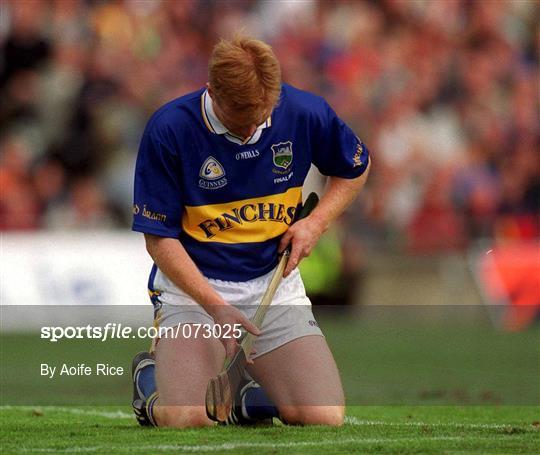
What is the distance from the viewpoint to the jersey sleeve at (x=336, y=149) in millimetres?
6234

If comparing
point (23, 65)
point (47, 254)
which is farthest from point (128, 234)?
point (23, 65)

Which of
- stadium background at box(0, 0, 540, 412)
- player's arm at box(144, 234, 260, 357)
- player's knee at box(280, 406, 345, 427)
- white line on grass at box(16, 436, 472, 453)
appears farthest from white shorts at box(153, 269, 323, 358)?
stadium background at box(0, 0, 540, 412)

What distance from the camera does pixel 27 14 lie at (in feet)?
51.8

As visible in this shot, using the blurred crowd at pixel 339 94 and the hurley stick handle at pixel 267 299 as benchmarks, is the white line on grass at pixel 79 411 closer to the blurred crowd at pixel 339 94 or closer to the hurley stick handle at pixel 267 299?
the hurley stick handle at pixel 267 299

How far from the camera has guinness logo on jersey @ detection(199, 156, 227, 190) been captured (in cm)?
602

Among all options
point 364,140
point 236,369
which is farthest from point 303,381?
point 364,140

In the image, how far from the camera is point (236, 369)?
6.07m

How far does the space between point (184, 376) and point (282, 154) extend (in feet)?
3.88

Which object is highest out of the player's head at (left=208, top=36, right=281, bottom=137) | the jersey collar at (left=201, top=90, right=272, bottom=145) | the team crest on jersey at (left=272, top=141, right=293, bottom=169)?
the player's head at (left=208, top=36, right=281, bottom=137)

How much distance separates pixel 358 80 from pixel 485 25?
2.41m

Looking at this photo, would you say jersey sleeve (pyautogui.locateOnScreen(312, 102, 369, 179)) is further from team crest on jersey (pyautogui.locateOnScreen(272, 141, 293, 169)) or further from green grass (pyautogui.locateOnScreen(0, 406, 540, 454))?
green grass (pyautogui.locateOnScreen(0, 406, 540, 454))

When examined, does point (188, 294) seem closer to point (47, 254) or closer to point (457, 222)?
point (47, 254)

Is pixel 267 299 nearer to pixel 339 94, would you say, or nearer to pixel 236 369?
pixel 236 369

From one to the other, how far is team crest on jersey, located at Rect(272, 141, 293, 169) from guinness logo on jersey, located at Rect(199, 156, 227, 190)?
0.28 m
